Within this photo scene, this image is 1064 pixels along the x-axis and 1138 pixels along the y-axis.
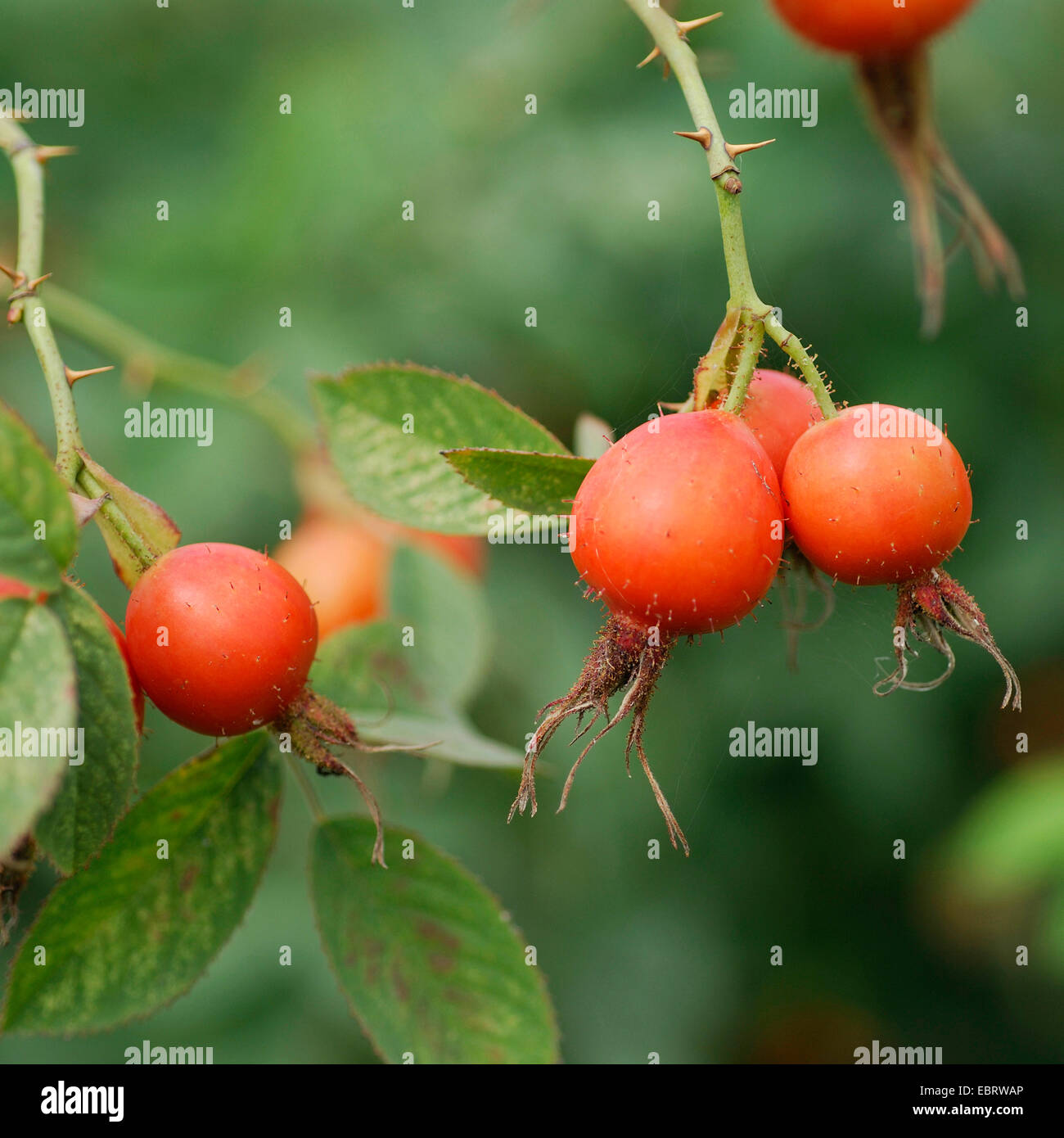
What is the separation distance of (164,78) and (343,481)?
1.92m

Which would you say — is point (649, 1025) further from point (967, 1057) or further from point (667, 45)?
point (667, 45)

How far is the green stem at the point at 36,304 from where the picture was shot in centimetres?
108

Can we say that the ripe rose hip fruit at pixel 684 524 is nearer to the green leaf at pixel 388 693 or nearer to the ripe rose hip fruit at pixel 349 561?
the green leaf at pixel 388 693

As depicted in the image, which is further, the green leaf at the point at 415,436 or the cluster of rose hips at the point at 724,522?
the green leaf at the point at 415,436

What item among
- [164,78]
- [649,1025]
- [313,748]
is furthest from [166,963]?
[164,78]

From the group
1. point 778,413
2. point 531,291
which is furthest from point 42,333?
point 531,291

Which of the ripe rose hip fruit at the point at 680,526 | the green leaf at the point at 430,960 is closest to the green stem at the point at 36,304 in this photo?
the ripe rose hip fruit at the point at 680,526

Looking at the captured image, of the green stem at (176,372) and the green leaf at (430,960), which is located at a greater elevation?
the green stem at (176,372)

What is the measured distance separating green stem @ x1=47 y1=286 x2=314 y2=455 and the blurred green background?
0.22m

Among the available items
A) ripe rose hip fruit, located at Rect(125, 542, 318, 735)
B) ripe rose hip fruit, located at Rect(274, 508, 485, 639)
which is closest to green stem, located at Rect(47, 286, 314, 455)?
ripe rose hip fruit, located at Rect(274, 508, 485, 639)

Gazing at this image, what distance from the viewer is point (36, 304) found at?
1.15 metres

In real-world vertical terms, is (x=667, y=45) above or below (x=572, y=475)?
above

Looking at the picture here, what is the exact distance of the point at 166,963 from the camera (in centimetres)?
126

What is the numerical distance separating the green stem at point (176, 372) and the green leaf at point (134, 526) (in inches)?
35.6
